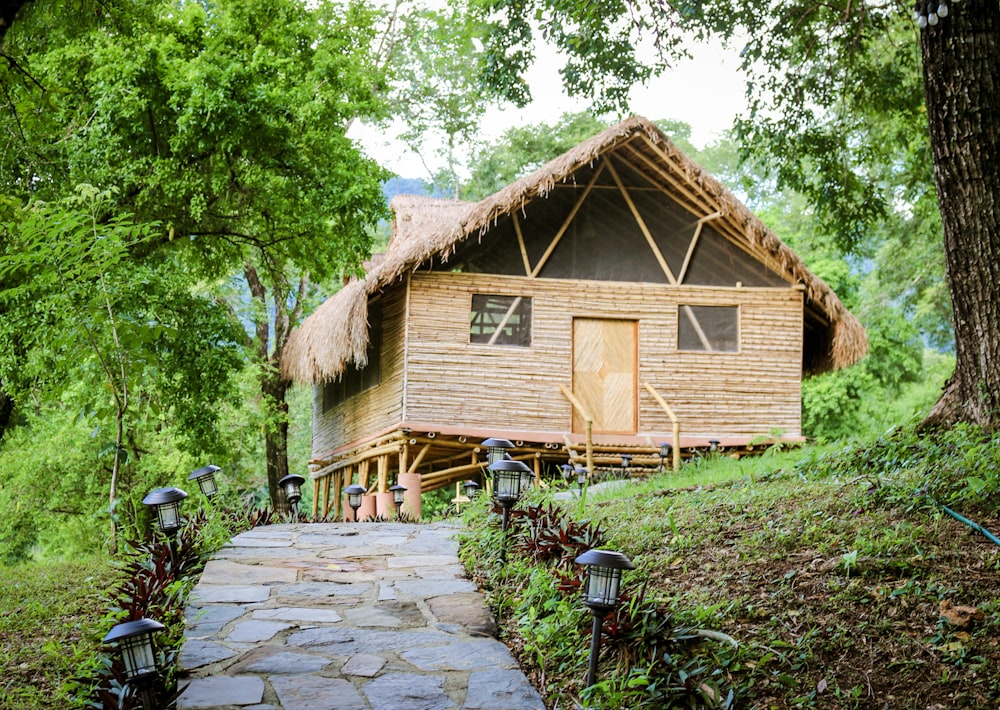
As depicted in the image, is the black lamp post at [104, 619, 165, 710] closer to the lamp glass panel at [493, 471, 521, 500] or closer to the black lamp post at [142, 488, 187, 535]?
the black lamp post at [142, 488, 187, 535]

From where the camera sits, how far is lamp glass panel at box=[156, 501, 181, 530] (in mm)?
5305

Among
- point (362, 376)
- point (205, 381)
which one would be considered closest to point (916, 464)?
point (205, 381)

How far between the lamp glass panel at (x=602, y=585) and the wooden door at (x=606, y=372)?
1055 centimetres

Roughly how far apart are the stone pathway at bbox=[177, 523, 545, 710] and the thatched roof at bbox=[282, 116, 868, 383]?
23.7 ft

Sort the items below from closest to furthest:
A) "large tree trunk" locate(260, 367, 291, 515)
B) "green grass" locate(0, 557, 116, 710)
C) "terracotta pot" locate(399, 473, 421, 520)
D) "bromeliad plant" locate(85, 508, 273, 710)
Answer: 1. "bromeliad plant" locate(85, 508, 273, 710)
2. "green grass" locate(0, 557, 116, 710)
3. "terracotta pot" locate(399, 473, 421, 520)
4. "large tree trunk" locate(260, 367, 291, 515)

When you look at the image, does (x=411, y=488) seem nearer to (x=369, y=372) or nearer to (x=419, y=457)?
(x=419, y=457)

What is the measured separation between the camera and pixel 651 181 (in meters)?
14.8

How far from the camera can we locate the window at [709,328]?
48.3 feet

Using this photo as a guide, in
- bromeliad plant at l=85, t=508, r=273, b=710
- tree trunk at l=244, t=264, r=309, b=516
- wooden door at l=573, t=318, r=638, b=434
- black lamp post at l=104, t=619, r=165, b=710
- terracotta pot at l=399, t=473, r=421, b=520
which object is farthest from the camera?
tree trunk at l=244, t=264, r=309, b=516

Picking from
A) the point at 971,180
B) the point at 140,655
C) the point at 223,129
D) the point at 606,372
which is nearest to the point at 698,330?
the point at 606,372

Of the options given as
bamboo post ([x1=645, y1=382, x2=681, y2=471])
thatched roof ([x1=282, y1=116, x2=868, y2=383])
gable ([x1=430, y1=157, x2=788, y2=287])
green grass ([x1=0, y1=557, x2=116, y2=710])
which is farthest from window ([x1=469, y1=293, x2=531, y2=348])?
green grass ([x1=0, y1=557, x2=116, y2=710])

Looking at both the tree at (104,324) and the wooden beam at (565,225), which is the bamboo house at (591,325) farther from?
the tree at (104,324)

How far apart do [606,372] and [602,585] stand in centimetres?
1085

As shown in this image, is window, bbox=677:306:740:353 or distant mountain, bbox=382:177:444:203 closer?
window, bbox=677:306:740:353
